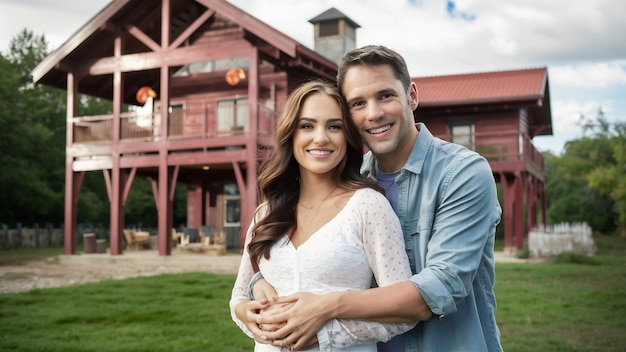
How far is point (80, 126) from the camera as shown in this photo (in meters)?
20.7

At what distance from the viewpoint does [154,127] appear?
1944 cm

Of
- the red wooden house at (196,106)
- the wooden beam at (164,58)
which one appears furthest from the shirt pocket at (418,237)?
the wooden beam at (164,58)

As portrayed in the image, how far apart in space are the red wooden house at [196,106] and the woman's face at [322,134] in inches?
527

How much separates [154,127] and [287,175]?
56.7ft

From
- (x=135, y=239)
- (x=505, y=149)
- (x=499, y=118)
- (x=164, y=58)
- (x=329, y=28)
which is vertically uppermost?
(x=329, y=28)

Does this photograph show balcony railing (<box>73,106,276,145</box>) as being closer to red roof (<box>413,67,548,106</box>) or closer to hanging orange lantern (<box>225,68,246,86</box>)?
hanging orange lantern (<box>225,68,246,86</box>)

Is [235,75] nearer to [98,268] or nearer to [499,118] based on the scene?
[98,268]

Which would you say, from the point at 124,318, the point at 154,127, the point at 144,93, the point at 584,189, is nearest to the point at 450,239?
the point at 124,318

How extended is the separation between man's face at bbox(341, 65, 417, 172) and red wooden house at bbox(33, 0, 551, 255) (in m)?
13.4

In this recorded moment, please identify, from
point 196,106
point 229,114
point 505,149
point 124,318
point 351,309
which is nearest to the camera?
point 351,309

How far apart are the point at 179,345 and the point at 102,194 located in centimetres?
3401

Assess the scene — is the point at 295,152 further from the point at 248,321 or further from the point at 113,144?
the point at 113,144

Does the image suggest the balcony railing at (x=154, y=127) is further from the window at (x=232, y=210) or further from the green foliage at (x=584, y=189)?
the green foliage at (x=584, y=189)

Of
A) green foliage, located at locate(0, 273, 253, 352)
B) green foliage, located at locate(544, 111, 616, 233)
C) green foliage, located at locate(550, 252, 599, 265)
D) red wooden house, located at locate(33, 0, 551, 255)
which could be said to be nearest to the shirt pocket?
green foliage, located at locate(0, 273, 253, 352)
